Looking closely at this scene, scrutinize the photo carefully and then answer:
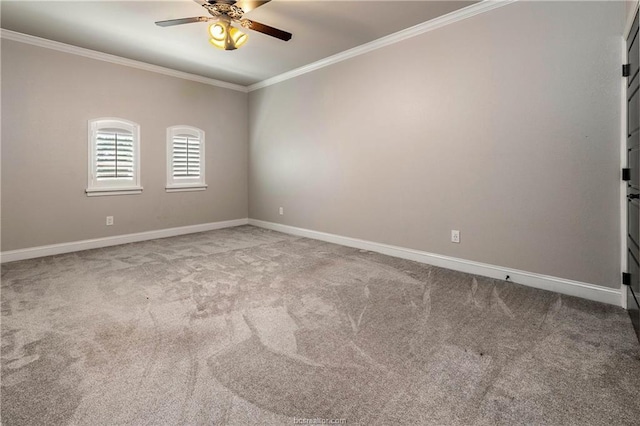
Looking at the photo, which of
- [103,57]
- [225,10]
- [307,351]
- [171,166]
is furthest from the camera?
[171,166]

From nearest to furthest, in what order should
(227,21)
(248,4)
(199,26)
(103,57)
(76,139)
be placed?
(248,4)
(227,21)
(199,26)
(76,139)
(103,57)

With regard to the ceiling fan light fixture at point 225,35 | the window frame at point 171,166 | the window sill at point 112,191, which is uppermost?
the ceiling fan light fixture at point 225,35

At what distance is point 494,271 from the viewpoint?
11.4 ft

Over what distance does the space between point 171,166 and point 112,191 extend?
102 cm

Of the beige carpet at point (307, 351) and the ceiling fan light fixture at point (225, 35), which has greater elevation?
the ceiling fan light fixture at point (225, 35)

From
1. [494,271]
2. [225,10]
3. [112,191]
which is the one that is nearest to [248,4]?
[225,10]

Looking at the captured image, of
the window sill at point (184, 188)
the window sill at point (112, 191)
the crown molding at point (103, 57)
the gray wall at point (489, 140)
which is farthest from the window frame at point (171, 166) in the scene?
the gray wall at point (489, 140)

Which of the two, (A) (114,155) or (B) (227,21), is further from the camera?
(A) (114,155)

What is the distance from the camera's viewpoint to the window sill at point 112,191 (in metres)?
4.78

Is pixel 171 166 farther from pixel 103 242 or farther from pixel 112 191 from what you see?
pixel 103 242

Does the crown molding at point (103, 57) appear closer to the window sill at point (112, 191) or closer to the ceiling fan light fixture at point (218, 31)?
the window sill at point (112, 191)

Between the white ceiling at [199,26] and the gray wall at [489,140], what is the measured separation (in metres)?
0.43

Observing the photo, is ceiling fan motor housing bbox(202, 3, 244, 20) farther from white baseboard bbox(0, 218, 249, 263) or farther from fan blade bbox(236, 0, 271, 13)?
white baseboard bbox(0, 218, 249, 263)

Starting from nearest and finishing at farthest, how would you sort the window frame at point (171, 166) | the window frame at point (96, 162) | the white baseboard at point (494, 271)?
the white baseboard at point (494, 271), the window frame at point (96, 162), the window frame at point (171, 166)
